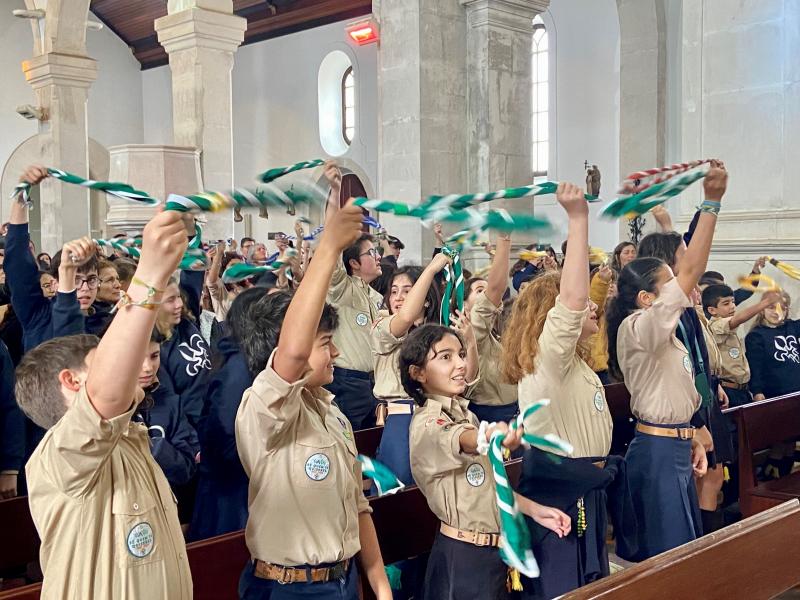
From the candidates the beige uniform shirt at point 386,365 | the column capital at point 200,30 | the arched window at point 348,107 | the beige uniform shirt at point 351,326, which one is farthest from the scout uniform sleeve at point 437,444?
the arched window at point 348,107

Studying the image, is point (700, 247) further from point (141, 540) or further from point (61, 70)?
point (61, 70)

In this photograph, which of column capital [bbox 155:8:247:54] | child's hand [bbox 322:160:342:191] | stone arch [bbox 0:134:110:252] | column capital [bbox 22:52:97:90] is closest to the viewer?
child's hand [bbox 322:160:342:191]

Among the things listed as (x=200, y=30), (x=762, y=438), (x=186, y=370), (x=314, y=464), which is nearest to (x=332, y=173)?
(x=314, y=464)

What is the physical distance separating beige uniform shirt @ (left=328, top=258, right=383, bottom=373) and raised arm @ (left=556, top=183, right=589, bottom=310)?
2.48m

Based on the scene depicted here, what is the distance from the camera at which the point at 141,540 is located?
188 centimetres

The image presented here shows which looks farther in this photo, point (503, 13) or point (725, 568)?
point (503, 13)

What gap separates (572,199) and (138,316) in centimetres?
144

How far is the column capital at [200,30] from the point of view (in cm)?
1004

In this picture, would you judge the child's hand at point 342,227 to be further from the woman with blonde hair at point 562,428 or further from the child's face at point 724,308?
the child's face at point 724,308

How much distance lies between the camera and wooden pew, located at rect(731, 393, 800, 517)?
4395 mm

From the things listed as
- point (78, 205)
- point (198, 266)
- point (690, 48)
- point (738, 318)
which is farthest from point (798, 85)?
point (78, 205)

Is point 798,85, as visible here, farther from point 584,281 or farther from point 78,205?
point 78,205

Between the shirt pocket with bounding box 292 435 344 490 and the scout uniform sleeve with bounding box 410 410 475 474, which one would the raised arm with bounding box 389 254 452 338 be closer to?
the scout uniform sleeve with bounding box 410 410 475 474

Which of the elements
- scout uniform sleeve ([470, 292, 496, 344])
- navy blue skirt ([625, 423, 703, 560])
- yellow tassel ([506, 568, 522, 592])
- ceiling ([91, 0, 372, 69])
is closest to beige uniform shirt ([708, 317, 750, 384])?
scout uniform sleeve ([470, 292, 496, 344])
